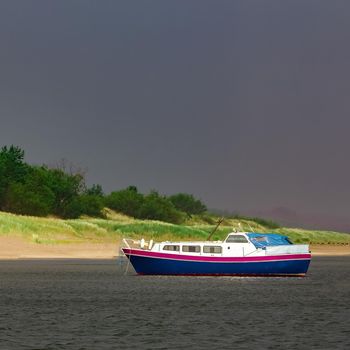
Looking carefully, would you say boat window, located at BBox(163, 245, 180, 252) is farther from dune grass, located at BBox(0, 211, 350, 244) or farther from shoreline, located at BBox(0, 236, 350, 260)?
shoreline, located at BBox(0, 236, 350, 260)

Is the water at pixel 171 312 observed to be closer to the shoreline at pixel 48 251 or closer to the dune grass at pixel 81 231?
the shoreline at pixel 48 251

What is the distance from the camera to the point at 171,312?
61.0 metres

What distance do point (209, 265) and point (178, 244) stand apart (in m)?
3.67

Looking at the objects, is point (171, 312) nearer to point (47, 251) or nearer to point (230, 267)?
point (230, 267)

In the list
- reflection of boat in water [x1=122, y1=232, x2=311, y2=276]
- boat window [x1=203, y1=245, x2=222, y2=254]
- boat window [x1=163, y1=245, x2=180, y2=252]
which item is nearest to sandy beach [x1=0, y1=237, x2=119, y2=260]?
boat window [x1=163, y1=245, x2=180, y2=252]

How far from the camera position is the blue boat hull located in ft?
313

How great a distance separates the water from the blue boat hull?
0.97m

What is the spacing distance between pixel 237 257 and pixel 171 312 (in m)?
34.3

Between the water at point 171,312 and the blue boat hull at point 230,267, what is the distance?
3.19 ft

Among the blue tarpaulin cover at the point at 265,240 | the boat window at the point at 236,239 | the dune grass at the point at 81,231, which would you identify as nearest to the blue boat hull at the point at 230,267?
the blue tarpaulin cover at the point at 265,240

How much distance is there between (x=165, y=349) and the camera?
1721 inches

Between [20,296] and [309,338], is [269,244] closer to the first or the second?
[20,296]

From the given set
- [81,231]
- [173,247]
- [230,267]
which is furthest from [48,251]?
[230,267]

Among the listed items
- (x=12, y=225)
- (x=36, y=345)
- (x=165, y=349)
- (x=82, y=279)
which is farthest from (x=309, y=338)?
(x=12, y=225)
